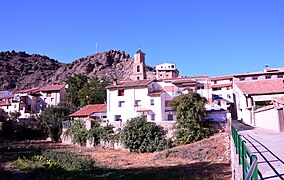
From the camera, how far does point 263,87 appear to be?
125ft

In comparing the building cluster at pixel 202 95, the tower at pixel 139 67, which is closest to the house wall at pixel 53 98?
the tower at pixel 139 67

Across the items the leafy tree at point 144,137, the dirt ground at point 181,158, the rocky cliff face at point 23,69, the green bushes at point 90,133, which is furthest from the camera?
the rocky cliff face at point 23,69

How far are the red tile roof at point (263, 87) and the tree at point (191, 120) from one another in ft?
36.9

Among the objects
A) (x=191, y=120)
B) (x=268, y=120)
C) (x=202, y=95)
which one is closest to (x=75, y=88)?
(x=202, y=95)

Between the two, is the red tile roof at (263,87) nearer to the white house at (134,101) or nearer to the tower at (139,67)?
the white house at (134,101)

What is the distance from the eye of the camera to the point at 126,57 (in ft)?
432

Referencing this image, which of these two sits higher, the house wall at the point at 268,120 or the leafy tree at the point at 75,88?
the leafy tree at the point at 75,88

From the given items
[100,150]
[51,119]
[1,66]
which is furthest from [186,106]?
[1,66]

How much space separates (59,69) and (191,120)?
11381cm

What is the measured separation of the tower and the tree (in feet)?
160

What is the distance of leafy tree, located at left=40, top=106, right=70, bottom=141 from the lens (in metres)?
46.3

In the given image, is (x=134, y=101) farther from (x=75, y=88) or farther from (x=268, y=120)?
(x=75, y=88)

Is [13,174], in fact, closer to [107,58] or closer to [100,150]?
[100,150]

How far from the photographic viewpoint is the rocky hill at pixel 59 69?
384 feet
